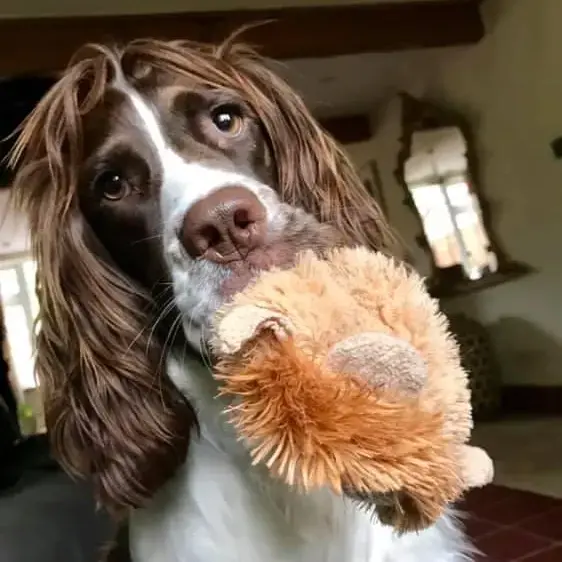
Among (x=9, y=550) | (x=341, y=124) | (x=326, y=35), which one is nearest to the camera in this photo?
(x=9, y=550)

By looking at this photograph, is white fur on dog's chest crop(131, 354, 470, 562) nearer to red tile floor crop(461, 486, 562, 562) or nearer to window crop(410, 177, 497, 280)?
red tile floor crop(461, 486, 562, 562)

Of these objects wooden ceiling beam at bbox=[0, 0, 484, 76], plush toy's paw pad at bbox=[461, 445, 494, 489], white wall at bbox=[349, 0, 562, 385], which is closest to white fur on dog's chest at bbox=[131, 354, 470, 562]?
plush toy's paw pad at bbox=[461, 445, 494, 489]

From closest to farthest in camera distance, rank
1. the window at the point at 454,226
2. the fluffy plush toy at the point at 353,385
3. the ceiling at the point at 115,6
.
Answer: the fluffy plush toy at the point at 353,385 < the ceiling at the point at 115,6 < the window at the point at 454,226

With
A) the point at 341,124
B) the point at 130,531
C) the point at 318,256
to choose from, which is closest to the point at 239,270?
the point at 318,256

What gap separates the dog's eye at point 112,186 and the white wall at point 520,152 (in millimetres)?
3376

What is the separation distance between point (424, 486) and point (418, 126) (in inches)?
176

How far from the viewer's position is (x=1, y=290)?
452 cm

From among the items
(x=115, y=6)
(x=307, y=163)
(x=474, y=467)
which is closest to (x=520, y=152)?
(x=115, y=6)

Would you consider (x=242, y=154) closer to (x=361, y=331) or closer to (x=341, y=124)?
(x=361, y=331)

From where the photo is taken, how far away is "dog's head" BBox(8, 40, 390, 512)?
0.99 meters

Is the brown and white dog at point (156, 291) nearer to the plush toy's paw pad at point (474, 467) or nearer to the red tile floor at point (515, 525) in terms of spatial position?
the plush toy's paw pad at point (474, 467)

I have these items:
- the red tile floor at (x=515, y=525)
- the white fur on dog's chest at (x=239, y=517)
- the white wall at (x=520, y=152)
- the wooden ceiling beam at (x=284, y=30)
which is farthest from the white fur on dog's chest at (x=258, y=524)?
the white wall at (x=520, y=152)

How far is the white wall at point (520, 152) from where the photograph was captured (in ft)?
13.8

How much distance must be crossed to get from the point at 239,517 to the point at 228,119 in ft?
1.31
